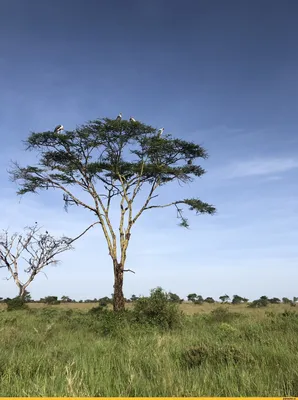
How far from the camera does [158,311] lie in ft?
53.2

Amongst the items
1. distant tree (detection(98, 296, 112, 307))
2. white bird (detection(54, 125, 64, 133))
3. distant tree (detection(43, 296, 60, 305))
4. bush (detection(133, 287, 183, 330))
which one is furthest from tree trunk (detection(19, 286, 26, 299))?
bush (detection(133, 287, 183, 330))

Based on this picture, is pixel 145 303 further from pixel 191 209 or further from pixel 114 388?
pixel 114 388

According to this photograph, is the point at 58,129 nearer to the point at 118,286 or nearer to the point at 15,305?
the point at 118,286

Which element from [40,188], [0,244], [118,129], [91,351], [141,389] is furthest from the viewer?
[0,244]

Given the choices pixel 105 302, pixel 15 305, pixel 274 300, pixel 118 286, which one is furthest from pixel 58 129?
pixel 274 300

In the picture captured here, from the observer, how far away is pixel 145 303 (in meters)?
16.9

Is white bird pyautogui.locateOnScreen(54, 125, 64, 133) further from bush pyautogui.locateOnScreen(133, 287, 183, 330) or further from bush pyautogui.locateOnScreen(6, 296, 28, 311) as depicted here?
bush pyautogui.locateOnScreen(6, 296, 28, 311)

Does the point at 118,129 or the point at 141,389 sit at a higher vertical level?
the point at 118,129

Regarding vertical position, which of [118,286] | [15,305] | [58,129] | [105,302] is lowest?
[15,305]

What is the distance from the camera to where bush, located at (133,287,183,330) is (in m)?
15.6

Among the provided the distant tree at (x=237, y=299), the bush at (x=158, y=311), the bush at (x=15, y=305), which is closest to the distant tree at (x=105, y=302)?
the bush at (x=15, y=305)

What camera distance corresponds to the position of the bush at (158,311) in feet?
51.1

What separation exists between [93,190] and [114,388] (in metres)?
21.1

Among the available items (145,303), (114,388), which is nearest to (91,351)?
(114,388)
